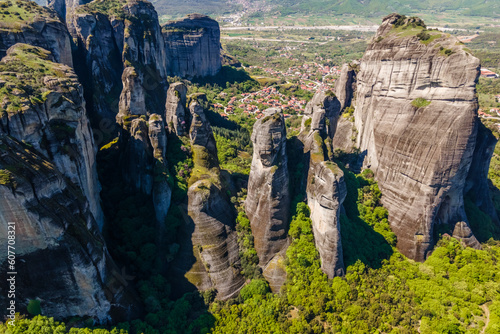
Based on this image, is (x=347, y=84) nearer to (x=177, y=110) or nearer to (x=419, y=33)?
(x=419, y=33)

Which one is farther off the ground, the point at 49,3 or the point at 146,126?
the point at 49,3

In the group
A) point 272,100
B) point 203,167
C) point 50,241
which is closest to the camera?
point 50,241

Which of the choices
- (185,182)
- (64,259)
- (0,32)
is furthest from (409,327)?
(0,32)

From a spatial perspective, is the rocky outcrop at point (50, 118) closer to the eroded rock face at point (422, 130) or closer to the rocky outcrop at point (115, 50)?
the rocky outcrop at point (115, 50)

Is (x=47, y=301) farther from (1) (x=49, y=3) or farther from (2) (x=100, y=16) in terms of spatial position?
(1) (x=49, y=3)

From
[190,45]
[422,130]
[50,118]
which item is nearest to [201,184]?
[50,118]

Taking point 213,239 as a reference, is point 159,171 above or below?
above

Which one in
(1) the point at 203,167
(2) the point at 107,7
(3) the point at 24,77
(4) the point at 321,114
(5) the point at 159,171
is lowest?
(1) the point at 203,167
